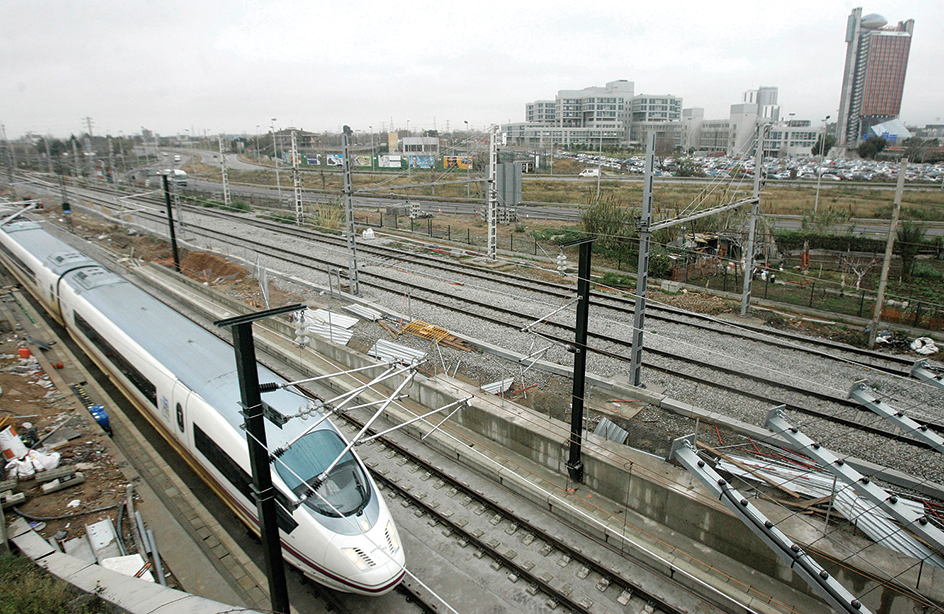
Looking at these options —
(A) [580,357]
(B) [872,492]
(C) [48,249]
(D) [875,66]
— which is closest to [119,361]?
(A) [580,357]

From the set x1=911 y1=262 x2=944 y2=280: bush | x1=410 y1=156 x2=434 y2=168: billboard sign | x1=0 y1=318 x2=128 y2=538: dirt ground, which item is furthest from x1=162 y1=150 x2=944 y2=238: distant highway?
x1=0 y1=318 x2=128 y2=538: dirt ground

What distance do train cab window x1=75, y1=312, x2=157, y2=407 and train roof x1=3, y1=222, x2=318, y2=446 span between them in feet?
1.65

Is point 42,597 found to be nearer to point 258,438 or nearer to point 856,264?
point 258,438

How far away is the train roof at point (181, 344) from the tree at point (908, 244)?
25583 millimetres

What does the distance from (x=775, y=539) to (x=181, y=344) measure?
38.8ft

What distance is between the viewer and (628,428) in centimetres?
1187

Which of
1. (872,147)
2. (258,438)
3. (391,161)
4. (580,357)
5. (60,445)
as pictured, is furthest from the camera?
(872,147)

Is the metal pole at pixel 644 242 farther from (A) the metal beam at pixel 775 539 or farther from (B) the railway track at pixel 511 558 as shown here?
(B) the railway track at pixel 511 558

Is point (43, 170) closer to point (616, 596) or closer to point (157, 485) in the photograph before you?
point (157, 485)

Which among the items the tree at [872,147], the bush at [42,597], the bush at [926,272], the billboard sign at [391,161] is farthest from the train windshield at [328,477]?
the tree at [872,147]

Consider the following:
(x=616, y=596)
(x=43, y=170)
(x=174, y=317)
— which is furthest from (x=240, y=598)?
(x=43, y=170)

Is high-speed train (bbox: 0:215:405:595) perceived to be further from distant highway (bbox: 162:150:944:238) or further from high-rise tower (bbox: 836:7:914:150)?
high-rise tower (bbox: 836:7:914:150)

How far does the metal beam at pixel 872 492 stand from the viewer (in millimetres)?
7207

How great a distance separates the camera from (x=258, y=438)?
20.5 feet
